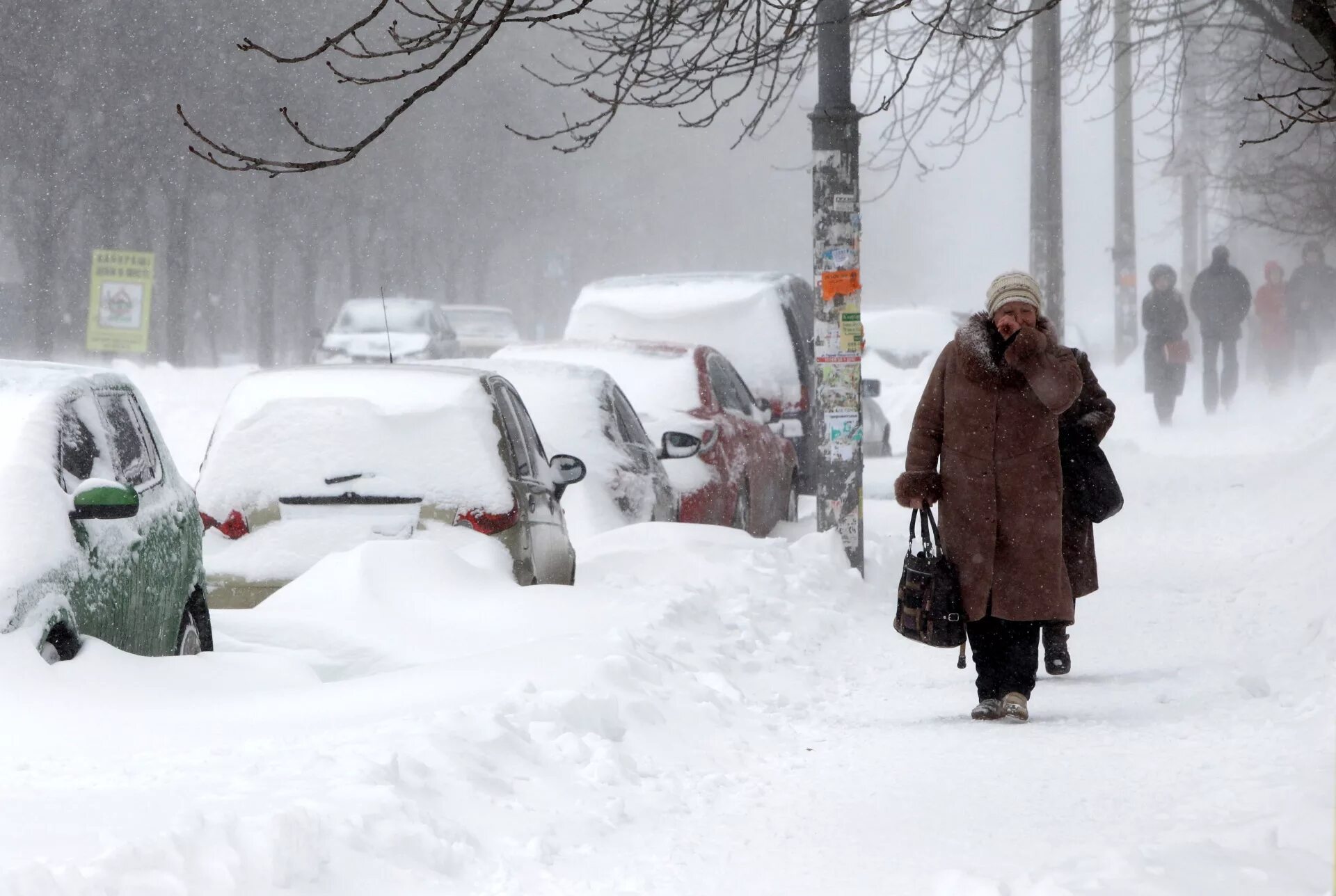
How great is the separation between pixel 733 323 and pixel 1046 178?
14.8ft

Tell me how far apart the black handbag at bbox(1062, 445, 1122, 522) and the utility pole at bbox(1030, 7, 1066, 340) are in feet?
32.4

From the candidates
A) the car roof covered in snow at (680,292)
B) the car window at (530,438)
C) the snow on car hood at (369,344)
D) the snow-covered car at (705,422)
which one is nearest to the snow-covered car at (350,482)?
the car window at (530,438)

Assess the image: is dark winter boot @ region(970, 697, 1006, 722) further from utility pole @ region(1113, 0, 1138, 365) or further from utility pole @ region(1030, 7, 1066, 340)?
utility pole @ region(1113, 0, 1138, 365)

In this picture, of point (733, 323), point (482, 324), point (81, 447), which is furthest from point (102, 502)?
point (482, 324)

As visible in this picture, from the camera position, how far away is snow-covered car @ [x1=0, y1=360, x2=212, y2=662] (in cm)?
516

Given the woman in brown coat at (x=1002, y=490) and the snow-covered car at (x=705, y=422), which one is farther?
the snow-covered car at (x=705, y=422)

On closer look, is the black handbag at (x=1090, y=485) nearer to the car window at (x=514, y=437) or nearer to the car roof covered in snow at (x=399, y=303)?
the car window at (x=514, y=437)

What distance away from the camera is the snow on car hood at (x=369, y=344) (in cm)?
2592

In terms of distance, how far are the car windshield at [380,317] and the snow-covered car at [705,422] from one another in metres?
15.5

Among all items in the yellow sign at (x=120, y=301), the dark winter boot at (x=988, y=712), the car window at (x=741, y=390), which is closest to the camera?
the dark winter boot at (x=988, y=712)

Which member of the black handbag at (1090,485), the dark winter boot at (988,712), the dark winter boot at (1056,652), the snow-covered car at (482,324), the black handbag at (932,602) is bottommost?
the dark winter boot at (988,712)

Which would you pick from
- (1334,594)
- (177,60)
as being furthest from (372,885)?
(177,60)

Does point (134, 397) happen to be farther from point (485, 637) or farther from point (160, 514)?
point (485, 637)

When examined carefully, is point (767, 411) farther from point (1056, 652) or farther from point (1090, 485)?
point (1090, 485)
